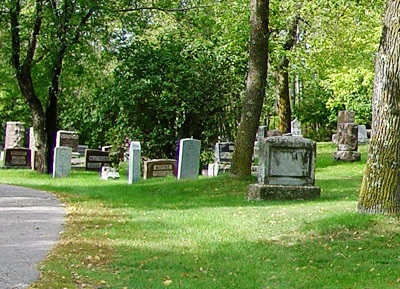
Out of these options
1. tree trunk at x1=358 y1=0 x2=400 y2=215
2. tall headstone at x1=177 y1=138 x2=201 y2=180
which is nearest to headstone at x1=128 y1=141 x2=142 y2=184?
tall headstone at x1=177 y1=138 x2=201 y2=180

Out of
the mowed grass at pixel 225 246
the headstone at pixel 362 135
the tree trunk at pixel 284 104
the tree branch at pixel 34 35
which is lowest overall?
the mowed grass at pixel 225 246

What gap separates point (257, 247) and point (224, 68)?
16.8m

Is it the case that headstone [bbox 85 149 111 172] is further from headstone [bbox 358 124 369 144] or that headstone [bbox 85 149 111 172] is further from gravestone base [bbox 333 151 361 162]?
headstone [bbox 358 124 369 144]

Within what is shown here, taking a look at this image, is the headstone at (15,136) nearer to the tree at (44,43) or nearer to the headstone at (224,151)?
the tree at (44,43)

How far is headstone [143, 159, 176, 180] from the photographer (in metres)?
21.6

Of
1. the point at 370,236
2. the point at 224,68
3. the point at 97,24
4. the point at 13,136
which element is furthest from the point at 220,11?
the point at 370,236

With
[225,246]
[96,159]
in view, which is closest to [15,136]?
[96,159]

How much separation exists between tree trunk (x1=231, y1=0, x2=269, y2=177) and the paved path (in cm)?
432

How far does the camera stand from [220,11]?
27562 mm

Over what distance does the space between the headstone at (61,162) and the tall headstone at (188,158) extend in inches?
193

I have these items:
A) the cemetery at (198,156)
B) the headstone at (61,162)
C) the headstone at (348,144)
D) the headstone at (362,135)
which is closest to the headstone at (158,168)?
the cemetery at (198,156)

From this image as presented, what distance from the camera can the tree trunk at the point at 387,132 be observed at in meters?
9.87

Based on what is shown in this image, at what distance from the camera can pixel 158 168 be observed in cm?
2186

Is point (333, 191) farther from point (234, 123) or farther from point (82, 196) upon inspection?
point (234, 123)
